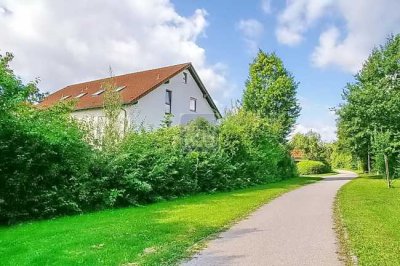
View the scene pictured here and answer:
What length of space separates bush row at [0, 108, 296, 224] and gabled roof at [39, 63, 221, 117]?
7.71m

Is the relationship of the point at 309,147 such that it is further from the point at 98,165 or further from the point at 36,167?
the point at 36,167

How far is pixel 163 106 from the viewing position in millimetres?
29125

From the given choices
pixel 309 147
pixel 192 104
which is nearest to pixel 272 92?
pixel 192 104

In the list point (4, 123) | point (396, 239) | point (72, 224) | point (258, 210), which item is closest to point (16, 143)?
point (4, 123)

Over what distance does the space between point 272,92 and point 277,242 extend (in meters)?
35.3

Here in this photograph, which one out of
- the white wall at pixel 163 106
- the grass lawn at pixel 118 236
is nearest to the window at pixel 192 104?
the white wall at pixel 163 106

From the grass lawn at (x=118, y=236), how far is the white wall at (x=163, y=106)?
13322 millimetres

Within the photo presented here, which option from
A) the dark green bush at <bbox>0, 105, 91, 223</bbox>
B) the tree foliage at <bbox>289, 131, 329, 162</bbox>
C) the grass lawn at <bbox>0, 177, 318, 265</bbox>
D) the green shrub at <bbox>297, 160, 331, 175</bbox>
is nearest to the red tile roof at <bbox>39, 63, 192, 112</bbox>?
the dark green bush at <bbox>0, 105, 91, 223</bbox>

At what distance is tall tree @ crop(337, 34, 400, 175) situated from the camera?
3225cm

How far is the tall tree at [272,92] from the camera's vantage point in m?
41.6

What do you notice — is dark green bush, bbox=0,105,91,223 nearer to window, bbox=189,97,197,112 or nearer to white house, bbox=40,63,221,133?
white house, bbox=40,63,221,133

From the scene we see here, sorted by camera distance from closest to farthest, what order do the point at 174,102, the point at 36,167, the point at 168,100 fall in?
the point at 36,167
the point at 168,100
the point at 174,102

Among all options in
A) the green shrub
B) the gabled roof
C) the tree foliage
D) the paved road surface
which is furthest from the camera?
the tree foliage

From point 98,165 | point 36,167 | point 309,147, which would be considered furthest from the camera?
point 309,147
